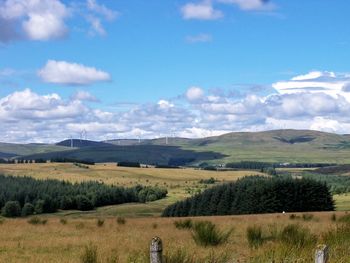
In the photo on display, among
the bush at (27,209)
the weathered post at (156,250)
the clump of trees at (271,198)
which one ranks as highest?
the weathered post at (156,250)

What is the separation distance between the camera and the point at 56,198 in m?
144

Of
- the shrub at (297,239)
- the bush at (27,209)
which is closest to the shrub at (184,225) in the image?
the shrub at (297,239)

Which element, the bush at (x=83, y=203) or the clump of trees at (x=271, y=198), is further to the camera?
the bush at (x=83, y=203)

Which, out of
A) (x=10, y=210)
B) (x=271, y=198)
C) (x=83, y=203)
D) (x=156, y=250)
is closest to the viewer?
(x=156, y=250)

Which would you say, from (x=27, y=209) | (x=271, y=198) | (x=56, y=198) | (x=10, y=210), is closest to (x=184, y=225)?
(x=271, y=198)

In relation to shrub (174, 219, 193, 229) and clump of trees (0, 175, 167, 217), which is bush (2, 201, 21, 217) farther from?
shrub (174, 219, 193, 229)

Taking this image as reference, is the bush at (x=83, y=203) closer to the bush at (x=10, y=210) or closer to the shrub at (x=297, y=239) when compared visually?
the bush at (x=10, y=210)

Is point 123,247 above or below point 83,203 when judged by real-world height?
above

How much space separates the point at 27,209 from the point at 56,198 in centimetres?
1468

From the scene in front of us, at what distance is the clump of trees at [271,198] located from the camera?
3775 inches

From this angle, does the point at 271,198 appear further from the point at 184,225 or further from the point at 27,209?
the point at 184,225

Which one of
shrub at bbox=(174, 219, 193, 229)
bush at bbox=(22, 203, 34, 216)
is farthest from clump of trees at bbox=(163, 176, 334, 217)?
shrub at bbox=(174, 219, 193, 229)

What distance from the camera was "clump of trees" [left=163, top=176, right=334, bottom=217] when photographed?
95875mm

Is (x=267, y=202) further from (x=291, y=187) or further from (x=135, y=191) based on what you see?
(x=135, y=191)
